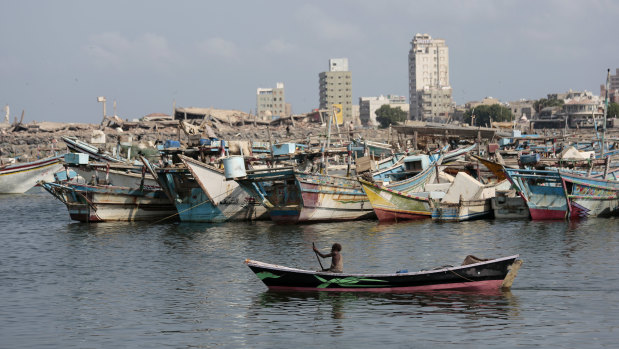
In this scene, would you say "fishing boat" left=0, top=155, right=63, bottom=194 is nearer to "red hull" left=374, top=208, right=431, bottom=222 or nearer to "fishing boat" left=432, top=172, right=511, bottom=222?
"red hull" left=374, top=208, right=431, bottom=222

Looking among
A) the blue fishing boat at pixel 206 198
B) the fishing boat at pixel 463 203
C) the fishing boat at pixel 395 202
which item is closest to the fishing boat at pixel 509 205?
the fishing boat at pixel 463 203

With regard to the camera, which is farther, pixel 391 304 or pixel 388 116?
pixel 388 116

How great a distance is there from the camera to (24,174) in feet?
182

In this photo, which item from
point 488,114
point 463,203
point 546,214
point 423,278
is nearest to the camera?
point 423,278

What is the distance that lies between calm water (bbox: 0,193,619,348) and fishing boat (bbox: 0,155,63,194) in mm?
24143

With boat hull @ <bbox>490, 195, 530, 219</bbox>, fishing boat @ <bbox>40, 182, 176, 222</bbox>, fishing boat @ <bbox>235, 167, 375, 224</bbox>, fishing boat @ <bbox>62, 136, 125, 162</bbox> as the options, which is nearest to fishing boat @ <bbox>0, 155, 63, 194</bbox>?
fishing boat @ <bbox>62, 136, 125, 162</bbox>

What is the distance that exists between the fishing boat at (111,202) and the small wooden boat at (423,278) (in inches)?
680

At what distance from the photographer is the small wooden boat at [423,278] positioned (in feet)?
57.7

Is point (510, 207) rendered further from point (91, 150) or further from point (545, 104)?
point (545, 104)

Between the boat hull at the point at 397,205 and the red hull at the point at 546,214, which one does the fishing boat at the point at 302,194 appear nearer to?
the boat hull at the point at 397,205

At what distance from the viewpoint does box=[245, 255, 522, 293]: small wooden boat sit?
1759 cm

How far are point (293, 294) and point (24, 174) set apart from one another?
1633 inches

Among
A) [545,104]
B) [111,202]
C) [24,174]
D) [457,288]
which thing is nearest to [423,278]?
[457,288]

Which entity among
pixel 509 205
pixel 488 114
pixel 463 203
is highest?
pixel 488 114
